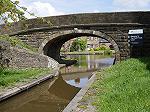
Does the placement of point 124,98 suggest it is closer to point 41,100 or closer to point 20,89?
point 41,100

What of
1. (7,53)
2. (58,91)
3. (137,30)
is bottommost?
(58,91)

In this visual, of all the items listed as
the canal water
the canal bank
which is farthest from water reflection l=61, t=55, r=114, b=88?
the canal bank

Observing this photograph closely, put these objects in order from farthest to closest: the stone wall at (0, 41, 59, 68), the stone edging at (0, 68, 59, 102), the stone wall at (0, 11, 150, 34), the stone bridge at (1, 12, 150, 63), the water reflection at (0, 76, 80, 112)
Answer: the stone bridge at (1, 12, 150, 63), the stone wall at (0, 11, 150, 34), the stone wall at (0, 41, 59, 68), the stone edging at (0, 68, 59, 102), the water reflection at (0, 76, 80, 112)

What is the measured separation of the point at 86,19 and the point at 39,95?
545 inches

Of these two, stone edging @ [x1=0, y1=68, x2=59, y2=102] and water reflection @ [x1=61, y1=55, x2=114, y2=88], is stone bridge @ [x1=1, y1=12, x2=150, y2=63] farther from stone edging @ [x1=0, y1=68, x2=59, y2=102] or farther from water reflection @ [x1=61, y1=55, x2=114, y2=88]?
stone edging @ [x1=0, y1=68, x2=59, y2=102]

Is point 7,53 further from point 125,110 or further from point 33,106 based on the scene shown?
point 125,110

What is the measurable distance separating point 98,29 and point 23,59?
7.51 meters

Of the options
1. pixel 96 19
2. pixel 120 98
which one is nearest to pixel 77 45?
pixel 96 19

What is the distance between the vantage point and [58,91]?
17.6 m

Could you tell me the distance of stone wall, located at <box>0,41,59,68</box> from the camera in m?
24.6

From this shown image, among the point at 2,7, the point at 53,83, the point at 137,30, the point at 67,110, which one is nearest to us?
the point at 67,110

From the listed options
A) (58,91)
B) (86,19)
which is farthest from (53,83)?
(86,19)

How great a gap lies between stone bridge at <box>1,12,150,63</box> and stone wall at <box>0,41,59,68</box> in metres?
2.94

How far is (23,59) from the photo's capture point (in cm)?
2478
